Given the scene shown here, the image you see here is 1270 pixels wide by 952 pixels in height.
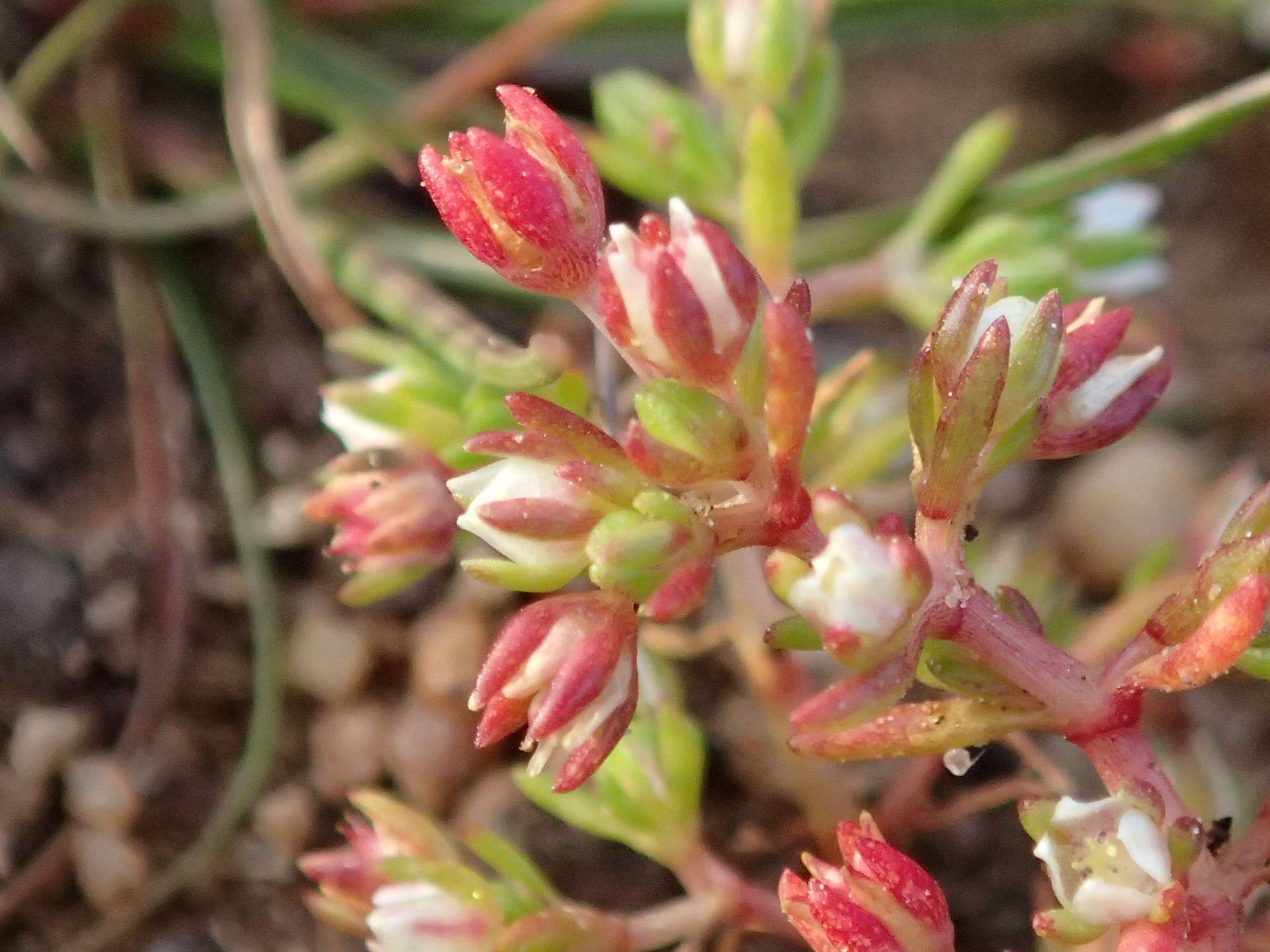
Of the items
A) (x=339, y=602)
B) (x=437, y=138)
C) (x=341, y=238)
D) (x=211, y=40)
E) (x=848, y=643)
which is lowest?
(x=848, y=643)

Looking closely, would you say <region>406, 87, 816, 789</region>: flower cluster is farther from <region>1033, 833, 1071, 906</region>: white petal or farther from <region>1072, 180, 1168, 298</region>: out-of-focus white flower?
<region>1072, 180, 1168, 298</region>: out-of-focus white flower

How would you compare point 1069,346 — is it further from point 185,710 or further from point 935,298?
point 185,710

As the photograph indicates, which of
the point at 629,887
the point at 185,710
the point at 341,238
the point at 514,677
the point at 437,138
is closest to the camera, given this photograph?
the point at 514,677

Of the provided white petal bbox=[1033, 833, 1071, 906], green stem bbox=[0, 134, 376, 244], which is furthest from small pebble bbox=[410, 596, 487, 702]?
white petal bbox=[1033, 833, 1071, 906]

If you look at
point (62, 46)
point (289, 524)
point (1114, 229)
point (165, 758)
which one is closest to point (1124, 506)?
point (1114, 229)

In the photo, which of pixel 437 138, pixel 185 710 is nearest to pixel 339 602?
pixel 185 710

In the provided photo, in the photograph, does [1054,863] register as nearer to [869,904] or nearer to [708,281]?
[869,904]
